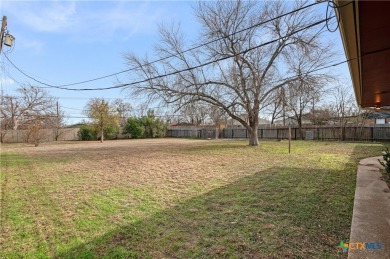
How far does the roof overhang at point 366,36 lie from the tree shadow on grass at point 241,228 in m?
2.09

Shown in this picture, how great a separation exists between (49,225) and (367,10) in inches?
166

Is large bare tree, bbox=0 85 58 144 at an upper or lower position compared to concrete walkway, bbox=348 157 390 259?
upper

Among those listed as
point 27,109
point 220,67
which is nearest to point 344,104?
→ point 220,67

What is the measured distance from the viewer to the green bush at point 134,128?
2739 cm

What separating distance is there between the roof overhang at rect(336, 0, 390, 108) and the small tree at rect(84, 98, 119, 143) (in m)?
21.1

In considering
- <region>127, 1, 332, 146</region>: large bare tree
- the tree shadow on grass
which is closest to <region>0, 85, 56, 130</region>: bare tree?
<region>127, 1, 332, 146</region>: large bare tree

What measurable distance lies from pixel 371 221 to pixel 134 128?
26220 millimetres

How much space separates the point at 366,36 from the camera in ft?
7.93

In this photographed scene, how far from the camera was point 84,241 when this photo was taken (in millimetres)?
2711

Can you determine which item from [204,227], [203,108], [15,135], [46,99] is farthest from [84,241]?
[46,99]

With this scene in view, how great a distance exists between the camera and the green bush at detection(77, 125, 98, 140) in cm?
2439

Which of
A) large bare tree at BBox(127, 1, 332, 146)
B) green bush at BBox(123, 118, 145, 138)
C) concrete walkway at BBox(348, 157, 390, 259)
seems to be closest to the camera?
concrete walkway at BBox(348, 157, 390, 259)

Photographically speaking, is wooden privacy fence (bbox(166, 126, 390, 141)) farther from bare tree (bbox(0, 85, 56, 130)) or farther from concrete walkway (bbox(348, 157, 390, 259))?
bare tree (bbox(0, 85, 56, 130))

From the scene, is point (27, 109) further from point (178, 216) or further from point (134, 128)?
point (178, 216)
